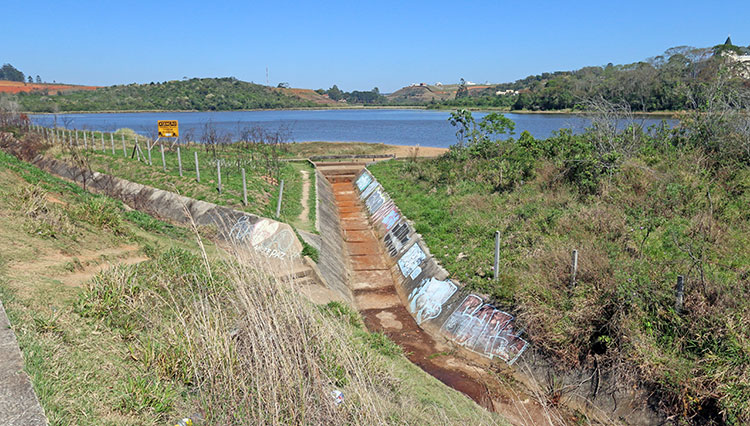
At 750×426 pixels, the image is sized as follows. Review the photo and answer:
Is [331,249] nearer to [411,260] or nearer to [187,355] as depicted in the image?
[411,260]

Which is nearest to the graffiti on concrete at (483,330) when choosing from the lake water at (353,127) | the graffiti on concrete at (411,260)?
the graffiti on concrete at (411,260)

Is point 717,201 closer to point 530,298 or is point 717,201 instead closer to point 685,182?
point 685,182

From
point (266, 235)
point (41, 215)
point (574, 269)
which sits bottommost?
point (266, 235)

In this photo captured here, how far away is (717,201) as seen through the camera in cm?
1328

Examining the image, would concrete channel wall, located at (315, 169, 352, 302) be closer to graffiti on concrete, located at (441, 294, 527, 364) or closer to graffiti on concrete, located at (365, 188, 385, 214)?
graffiti on concrete, located at (365, 188, 385, 214)

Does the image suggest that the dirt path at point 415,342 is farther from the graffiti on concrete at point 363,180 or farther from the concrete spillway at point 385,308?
the graffiti on concrete at point 363,180

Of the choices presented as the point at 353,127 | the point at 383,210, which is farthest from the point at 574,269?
the point at 353,127

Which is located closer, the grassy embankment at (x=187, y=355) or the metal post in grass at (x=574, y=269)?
the grassy embankment at (x=187, y=355)

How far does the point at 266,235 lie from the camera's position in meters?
16.3

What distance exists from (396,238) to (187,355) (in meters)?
14.0

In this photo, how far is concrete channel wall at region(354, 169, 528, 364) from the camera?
11391 mm

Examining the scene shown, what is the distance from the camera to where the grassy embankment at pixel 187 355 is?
17.7 ft

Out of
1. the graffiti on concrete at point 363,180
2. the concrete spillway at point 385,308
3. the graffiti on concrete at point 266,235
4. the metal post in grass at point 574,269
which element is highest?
the metal post in grass at point 574,269

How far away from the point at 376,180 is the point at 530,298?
1953 cm
